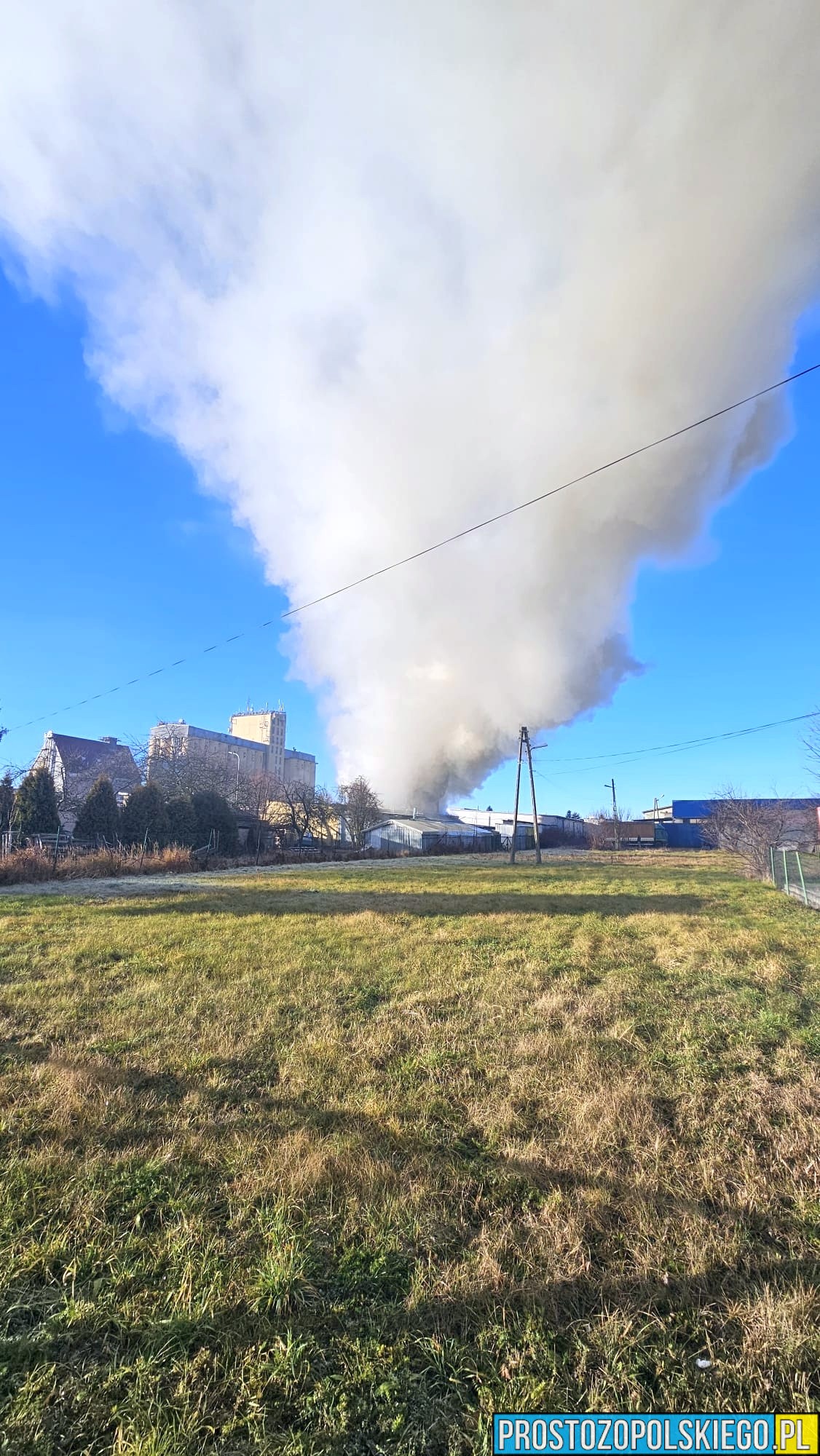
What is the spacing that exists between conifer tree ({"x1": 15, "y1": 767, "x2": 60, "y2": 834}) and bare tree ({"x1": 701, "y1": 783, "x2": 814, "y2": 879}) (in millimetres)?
26267

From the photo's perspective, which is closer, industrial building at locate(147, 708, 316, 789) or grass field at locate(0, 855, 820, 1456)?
grass field at locate(0, 855, 820, 1456)

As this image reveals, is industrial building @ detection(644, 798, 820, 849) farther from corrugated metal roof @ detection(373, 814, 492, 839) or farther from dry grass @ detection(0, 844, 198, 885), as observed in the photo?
dry grass @ detection(0, 844, 198, 885)

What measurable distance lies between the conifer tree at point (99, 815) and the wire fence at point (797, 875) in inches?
950

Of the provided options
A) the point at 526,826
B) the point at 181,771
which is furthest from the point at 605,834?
the point at 181,771

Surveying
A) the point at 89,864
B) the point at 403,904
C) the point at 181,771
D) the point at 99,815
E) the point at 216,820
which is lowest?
the point at 403,904

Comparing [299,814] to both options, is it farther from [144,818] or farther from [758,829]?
[758,829]

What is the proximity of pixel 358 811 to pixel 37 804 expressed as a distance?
24013mm

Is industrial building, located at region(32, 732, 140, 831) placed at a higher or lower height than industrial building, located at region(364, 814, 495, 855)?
higher

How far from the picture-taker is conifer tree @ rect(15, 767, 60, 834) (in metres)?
22.9

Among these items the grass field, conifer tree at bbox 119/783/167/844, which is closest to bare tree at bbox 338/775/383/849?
conifer tree at bbox 119/783/167/844

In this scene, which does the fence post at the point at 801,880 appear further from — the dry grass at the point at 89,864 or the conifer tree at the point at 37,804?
the conifer tree at the point at 37,804

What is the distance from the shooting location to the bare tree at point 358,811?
4431 cm

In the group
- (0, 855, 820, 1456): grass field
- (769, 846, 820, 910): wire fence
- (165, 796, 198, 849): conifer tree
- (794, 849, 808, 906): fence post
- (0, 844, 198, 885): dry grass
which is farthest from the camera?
(165, 796, 198, 849): conifer tree

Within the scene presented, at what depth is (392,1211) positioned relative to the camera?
2451 millimetres
